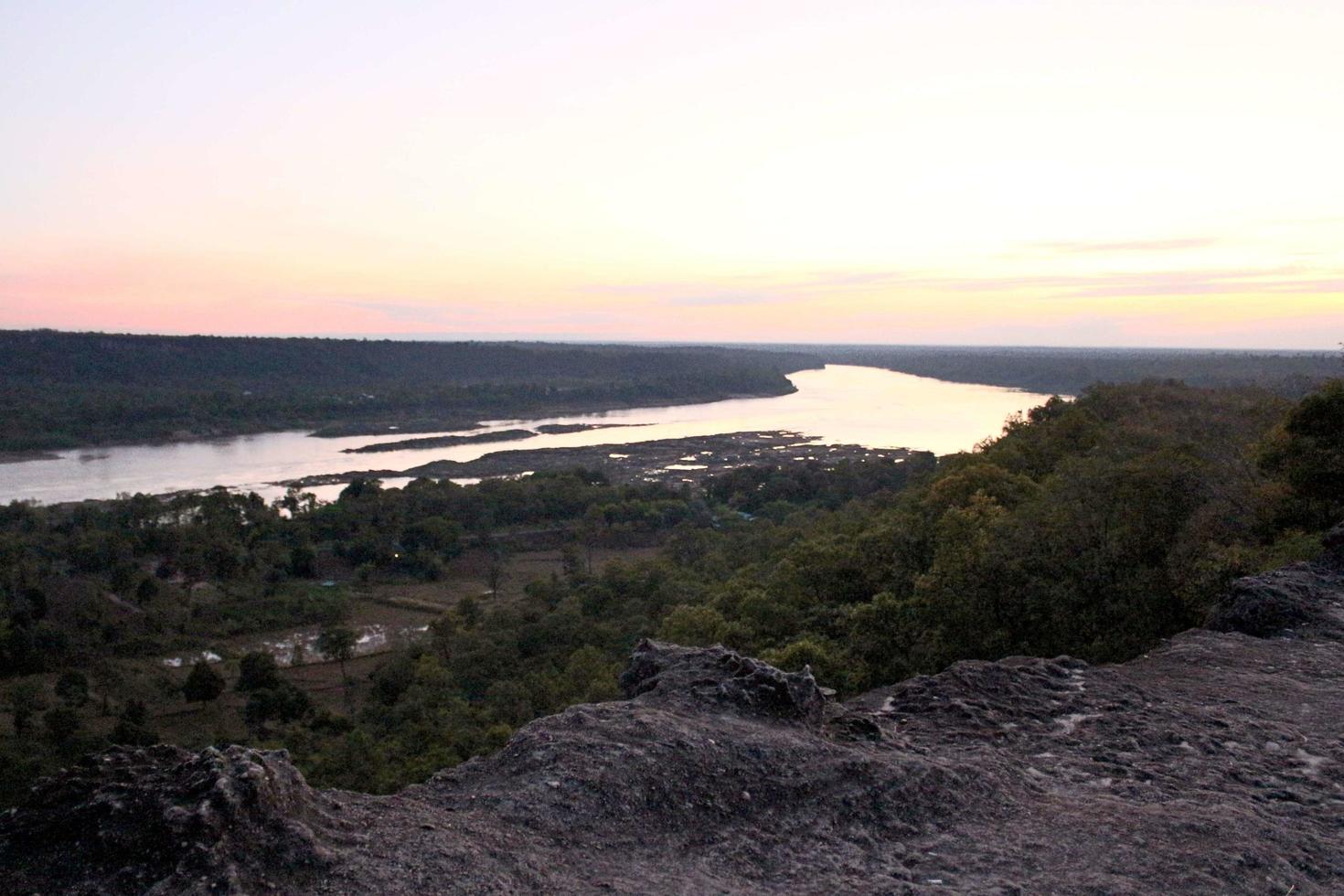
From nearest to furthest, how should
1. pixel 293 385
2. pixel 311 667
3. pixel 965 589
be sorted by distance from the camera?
pixel 965 589 → pixel 311 667 → pixel 293 385

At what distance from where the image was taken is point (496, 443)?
72.2 metres

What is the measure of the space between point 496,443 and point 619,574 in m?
42.8

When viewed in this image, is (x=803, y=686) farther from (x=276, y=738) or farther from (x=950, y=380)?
(x=950, y=380)

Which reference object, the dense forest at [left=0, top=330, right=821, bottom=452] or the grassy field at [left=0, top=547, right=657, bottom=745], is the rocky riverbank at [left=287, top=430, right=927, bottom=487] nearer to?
the grassy field at [left=0, top=547, right=657, bottom=745]

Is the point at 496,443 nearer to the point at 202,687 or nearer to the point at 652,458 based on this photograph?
the point at 652,458

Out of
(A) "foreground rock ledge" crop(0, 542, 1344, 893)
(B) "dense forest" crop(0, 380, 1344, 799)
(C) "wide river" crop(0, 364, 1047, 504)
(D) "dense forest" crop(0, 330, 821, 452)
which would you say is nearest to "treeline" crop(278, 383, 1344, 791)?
(B) "dense forest" crop(0, 380, 1344, 799)

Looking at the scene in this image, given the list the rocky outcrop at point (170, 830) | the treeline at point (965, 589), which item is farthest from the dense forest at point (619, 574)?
Result: the rocky outcrop at point (170, 830)

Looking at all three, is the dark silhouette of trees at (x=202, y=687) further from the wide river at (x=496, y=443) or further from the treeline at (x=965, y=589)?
the wide river at (x=496, y=443)

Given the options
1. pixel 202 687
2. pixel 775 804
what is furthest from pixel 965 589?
pixel 202 687

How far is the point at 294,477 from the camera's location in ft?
179

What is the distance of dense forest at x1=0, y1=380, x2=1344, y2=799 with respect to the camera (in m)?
13.6

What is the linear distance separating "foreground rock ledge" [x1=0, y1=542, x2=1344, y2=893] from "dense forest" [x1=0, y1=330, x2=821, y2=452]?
70.3 m

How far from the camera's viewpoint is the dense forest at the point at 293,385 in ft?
234

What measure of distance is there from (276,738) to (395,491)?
995 inches
